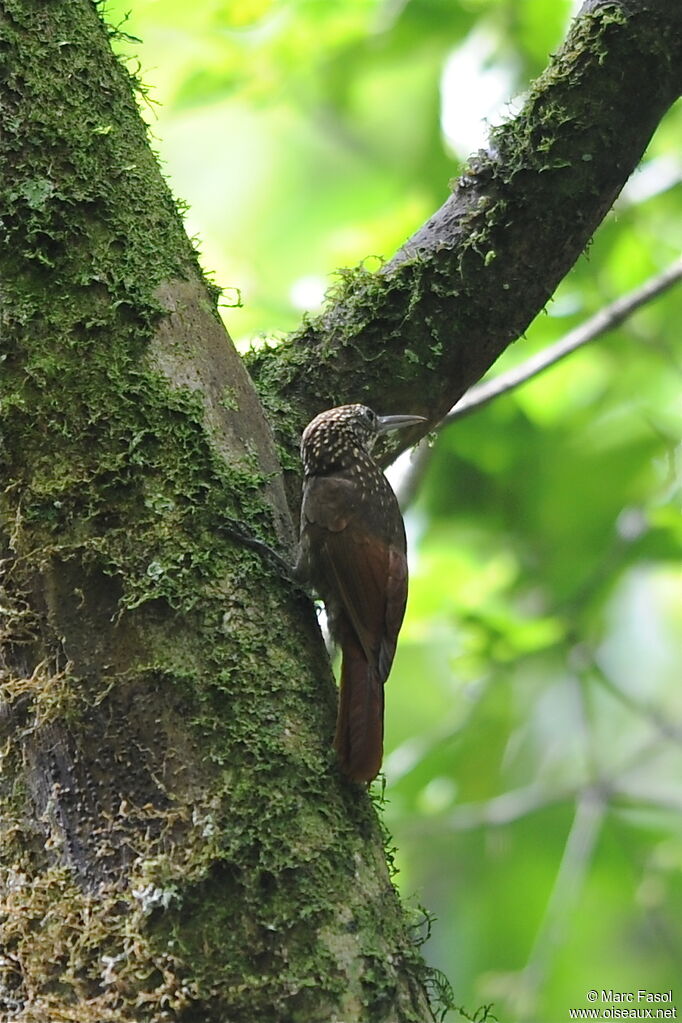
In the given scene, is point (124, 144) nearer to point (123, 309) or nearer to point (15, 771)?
point (123, 309)

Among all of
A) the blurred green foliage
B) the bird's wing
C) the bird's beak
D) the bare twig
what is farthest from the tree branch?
the blurred green foliage

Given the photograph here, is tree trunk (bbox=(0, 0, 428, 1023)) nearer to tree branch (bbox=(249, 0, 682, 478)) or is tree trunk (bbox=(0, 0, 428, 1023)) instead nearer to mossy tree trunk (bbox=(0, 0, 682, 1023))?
mossy tree trunk (bbox=(0, 0, 682, 1023))

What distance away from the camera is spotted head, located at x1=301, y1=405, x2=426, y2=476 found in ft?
7.88

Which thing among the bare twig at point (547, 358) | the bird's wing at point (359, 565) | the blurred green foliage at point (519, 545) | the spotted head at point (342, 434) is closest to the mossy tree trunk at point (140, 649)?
the spotted head at point (342, 434)

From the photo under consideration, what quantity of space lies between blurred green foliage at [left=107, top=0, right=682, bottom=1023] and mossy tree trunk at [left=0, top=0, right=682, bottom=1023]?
1938 mm

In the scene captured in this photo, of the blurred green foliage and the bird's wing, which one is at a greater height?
the blurred green foliage

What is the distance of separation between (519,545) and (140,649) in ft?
8.95

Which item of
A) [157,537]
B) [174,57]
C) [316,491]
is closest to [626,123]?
[316,491]

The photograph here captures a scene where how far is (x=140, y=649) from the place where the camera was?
5.82 feet

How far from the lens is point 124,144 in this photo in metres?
2.13

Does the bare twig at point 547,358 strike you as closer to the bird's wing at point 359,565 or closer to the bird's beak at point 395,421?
the bird's beak at point 395,421

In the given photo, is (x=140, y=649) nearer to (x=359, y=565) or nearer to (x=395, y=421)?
(x=359, y=565)

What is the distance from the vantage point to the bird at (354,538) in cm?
235

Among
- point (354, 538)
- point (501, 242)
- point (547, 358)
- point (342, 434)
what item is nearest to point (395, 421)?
point (342, 434)
